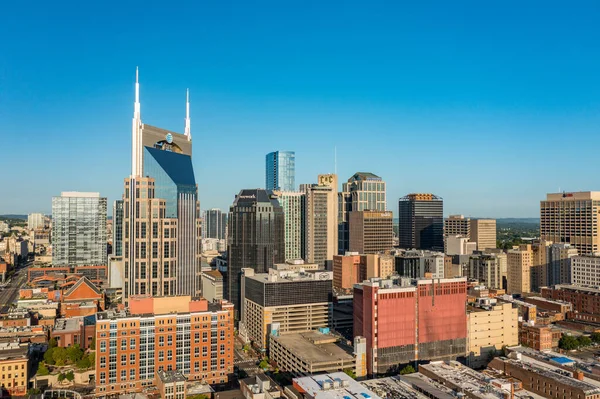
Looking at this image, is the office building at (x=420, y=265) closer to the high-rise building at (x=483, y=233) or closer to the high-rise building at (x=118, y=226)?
the high-rise building at (x=483, y=233)

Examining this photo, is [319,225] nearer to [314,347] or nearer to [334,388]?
[314,347]

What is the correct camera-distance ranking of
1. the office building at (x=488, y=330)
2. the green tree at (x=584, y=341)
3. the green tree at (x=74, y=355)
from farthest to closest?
the green tree at (x=584, y=341)
the office building at (x=488, y=330)
the green tree at (x=74, y=355)

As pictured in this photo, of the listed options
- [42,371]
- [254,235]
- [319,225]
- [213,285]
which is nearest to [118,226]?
[213,285]

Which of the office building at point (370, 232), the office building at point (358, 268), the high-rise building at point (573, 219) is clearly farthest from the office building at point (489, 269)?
the office building at point (370, 232)

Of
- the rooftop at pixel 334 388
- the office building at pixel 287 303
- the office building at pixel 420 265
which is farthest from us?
the office building at pixel 420 265

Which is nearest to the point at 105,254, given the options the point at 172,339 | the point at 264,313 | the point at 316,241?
the point at 316,241

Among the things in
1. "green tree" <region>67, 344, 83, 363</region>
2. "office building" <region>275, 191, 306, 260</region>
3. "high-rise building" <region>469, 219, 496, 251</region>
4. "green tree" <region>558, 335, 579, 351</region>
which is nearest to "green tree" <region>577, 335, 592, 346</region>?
"green tree" <region>558, 335, 579, 351</region>

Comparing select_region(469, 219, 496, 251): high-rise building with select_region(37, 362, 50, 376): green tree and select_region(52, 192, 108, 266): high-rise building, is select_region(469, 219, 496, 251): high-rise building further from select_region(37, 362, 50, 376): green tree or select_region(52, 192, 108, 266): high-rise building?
select_region(37, 362, 50, 376): green tree
